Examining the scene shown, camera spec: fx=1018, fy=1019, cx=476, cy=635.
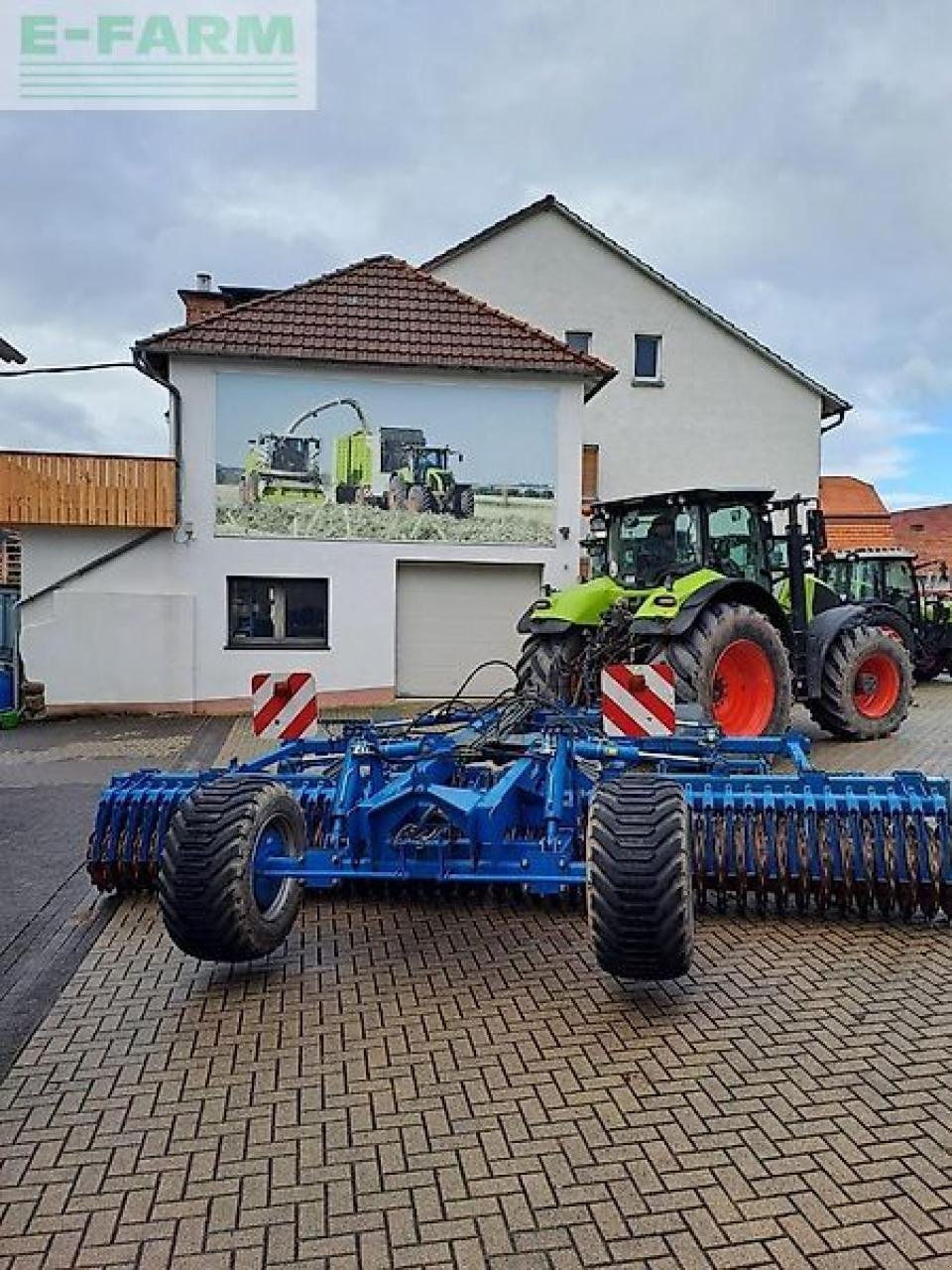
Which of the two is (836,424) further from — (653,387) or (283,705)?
(283,705)

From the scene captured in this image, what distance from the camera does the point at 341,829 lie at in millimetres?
4695

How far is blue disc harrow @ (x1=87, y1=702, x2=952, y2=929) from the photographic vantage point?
14.6ft

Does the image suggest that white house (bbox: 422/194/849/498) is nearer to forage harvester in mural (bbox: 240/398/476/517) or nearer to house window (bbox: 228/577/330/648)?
forage harvester in mural (bbox: 240/398/476/517)

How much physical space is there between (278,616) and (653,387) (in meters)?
10.9

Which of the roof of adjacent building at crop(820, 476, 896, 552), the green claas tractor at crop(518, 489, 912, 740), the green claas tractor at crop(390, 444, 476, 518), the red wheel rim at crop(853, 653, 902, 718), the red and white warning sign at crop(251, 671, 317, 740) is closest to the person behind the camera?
the red and white warning sign at crop(251, 671, 317, 740)

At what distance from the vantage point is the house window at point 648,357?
21.9 meters

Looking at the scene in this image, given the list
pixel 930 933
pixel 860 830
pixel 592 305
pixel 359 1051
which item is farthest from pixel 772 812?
pixel 592 305

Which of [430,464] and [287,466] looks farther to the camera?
[430,464]

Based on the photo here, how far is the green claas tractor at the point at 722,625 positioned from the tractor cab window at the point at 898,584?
614 centimetres

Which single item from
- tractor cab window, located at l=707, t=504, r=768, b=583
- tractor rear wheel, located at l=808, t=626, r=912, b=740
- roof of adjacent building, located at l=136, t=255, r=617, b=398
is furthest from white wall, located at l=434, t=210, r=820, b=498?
tractor cab window, located at l=707, t=504, r=768, b=583

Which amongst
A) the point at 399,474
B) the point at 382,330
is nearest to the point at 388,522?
the point at 399,474

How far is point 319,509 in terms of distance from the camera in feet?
47.7

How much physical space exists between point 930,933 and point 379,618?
34.9 ft

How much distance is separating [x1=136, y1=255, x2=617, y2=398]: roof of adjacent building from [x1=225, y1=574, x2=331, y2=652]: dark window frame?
Answer: 3097mm
